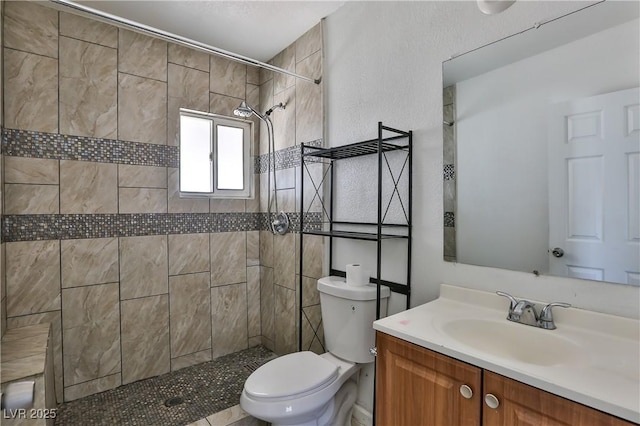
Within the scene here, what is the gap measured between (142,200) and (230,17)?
4.71 ft

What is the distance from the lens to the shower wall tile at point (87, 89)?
2043mm

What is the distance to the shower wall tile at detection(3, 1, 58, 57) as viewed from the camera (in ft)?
6.19

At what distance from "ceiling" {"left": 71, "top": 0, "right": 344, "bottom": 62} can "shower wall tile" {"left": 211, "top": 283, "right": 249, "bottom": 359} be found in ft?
6.55

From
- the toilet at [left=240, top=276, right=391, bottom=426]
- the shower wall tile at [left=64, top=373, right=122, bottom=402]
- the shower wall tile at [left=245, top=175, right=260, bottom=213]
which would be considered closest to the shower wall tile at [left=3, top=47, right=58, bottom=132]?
the shower wall tile at [left=245, top=175, right=260, bottom=213]

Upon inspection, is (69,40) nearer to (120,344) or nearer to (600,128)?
(120,344)

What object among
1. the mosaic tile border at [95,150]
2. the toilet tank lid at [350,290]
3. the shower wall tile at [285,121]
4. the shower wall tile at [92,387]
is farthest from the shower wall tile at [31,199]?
the toilet tank lid at [350,290]

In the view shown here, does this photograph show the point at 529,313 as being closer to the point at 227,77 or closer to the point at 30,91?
the point at 227,77

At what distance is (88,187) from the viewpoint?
2117 mm

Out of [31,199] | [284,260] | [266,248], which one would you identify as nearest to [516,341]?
[284,260]

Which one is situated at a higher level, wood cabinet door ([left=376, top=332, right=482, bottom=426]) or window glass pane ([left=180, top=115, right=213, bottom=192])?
window glass pane ([left=180, top=115, right=213, bottom=192])

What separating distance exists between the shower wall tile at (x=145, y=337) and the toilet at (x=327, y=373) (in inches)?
44.4

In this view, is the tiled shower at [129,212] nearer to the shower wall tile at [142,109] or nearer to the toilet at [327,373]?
the shower wall tile at [142,109]

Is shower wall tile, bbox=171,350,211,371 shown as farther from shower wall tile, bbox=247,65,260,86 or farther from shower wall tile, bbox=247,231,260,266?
shower wall tile, bbox=247,65,260,86

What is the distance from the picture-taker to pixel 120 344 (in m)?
2.21
